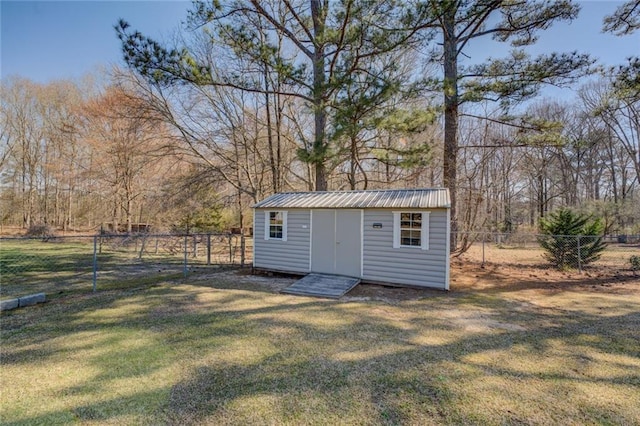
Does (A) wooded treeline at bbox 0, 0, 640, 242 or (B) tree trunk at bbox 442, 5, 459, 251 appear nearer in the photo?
(A) wooded treeline at bbox 0, 0, 640, 242

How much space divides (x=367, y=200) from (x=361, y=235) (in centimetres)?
84

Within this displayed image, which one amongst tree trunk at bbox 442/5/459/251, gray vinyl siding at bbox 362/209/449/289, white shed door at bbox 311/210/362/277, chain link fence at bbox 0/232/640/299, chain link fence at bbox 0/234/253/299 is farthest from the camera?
tree trunk at bbox 442/5/459/251

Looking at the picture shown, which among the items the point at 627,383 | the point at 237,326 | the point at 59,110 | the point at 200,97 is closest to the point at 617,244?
the point at 627,383

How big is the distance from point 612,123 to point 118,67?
1054 inches

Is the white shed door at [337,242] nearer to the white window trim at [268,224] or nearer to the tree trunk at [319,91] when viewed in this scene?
the white window trim at [268,224]

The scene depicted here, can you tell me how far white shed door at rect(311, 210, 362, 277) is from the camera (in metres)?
7.09

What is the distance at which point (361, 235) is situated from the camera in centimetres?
702

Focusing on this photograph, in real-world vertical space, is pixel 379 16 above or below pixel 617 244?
above

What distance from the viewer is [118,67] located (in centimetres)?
1224

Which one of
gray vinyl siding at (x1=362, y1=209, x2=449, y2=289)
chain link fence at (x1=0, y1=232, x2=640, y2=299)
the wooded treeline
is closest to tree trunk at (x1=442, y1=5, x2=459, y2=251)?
the wooded treeline

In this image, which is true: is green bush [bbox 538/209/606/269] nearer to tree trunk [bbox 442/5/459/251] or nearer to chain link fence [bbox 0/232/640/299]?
chain link fence [bbox 0/232/640/299]

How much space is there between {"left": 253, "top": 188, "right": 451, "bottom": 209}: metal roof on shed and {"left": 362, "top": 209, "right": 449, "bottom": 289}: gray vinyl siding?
0.19 metres

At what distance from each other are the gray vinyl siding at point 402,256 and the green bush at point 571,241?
12.5 feet

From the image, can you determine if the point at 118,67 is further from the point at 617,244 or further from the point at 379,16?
the point at 617,244
